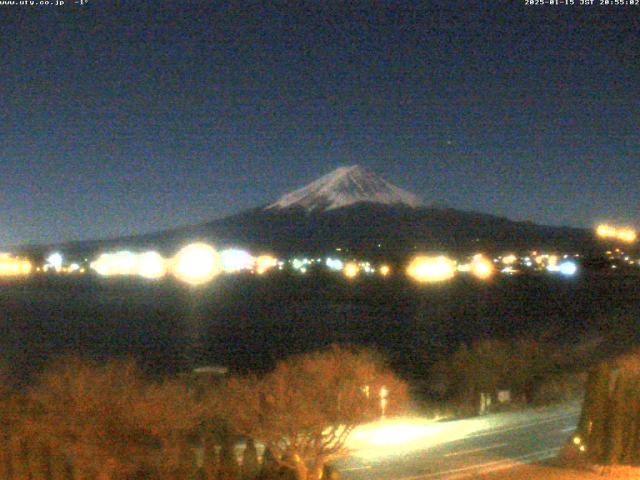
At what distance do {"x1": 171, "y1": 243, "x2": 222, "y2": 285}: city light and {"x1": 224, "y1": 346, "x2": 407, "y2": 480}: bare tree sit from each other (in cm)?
7369

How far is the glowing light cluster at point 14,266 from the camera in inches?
3580

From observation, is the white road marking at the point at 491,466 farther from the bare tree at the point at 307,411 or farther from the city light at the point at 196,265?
the city light at the point at 196,265

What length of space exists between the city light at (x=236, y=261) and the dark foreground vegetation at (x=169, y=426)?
7642cm

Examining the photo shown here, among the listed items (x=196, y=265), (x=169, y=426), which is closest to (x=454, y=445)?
(x=169, y=426)

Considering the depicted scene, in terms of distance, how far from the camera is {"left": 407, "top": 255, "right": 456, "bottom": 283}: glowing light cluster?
77.4 meters

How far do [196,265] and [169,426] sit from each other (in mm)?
79813

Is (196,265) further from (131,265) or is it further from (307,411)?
(307,411)

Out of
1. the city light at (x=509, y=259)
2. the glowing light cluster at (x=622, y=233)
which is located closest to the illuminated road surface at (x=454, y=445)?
the glowing light cluster at (x=622, y=233)

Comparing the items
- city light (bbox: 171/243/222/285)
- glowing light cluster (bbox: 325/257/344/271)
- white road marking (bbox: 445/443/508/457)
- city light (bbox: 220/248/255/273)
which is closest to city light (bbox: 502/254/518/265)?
glowing light cluster (bbox: 325/257/344/271)

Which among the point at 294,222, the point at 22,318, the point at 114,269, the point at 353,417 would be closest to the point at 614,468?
the point at 353,417

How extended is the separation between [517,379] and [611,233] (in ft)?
138

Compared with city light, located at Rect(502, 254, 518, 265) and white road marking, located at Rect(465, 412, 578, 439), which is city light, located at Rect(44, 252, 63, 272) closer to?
city light, located at Rect(502, 254, 518, 265)

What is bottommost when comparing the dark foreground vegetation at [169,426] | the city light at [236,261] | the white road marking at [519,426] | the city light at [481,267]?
the white road marking at [519,426]

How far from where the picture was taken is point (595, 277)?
71.9 meters
